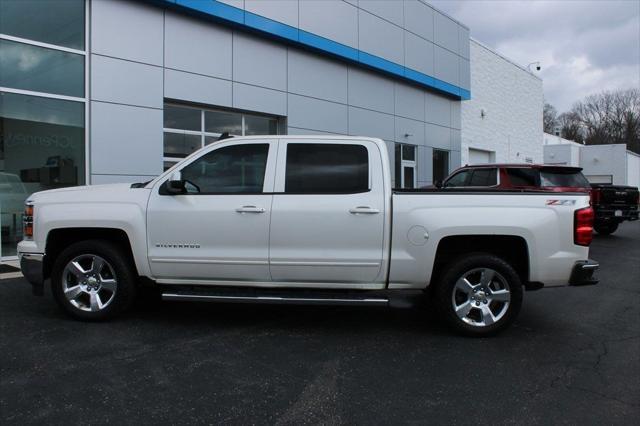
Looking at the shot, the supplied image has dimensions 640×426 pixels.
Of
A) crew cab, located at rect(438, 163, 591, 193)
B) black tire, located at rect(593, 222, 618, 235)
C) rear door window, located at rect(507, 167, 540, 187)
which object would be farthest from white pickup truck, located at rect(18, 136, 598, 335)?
black tire, located at rect(593, 222, 618, 235)

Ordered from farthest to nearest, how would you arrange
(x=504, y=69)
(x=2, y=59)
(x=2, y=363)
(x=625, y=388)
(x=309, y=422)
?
(x=504, y=69)
(x=2, y=59)
(x=2, y=363)
(x=625, y=388)
(x=309, y=422)

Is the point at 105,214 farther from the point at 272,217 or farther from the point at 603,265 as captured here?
the point at 603,265

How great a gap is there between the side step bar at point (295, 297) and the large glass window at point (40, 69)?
6.69 metres

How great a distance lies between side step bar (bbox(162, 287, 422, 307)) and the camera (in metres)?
4.77

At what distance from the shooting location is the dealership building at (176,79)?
960 centimetres

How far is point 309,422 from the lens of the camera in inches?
127

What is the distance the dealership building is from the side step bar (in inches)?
243

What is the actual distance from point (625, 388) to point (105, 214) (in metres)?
4.79

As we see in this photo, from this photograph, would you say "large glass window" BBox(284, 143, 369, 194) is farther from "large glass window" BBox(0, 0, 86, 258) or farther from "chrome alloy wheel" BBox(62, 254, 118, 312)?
"large glass window" BBox(0, 0, 86, 258)

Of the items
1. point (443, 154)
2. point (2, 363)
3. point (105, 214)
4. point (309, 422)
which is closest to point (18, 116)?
point (105, 214)

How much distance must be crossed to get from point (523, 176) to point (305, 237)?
8.05 metres

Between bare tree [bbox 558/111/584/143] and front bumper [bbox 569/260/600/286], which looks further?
bare tree [bbox 558/111/584/143]

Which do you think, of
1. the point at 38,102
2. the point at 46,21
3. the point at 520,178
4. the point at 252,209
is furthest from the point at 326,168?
the point at 46,21

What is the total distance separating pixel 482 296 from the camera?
489 cm
